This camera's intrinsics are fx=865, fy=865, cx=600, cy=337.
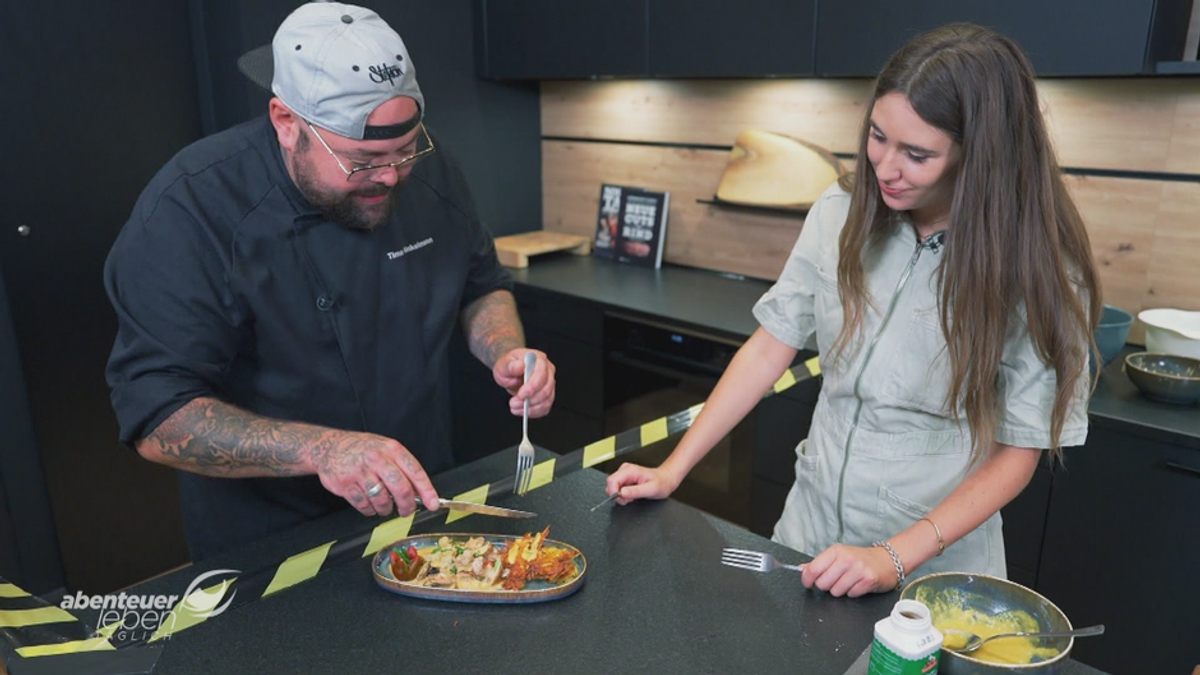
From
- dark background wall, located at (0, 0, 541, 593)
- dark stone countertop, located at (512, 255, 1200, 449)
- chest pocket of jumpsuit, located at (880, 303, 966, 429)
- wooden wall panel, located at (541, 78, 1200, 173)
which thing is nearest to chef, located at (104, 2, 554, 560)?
chest pocket of jumpsuit, located at (880, 303, 966, 429)

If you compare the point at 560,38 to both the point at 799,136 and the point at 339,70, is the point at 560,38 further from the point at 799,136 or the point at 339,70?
the point at 339,70

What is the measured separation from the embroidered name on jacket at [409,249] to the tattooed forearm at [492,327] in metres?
0.21

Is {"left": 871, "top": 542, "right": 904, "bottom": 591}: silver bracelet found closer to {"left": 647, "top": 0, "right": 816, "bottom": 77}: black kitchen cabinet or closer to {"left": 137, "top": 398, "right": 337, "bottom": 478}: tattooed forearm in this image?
{"left": 137, "top": 398, "right": 337, "bottom": 478}: tattooed forearm

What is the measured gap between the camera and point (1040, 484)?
215 centimetres

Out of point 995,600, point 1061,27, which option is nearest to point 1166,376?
point 1061,27

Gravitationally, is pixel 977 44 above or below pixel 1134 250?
above

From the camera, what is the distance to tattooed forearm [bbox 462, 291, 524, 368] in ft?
5.72

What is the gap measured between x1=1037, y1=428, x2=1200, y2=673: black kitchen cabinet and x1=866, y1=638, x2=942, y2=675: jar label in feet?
4.46

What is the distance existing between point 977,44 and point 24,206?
2643 mm

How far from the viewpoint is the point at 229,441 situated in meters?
1.31

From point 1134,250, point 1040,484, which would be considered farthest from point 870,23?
point 1040,484

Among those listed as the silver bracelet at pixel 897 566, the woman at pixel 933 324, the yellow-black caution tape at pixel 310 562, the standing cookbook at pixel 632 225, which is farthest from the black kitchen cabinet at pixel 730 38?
the silver bracelet at pixel 897 566

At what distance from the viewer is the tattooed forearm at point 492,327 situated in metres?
1.74

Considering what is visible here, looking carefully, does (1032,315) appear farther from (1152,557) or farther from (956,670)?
(1152,557)
